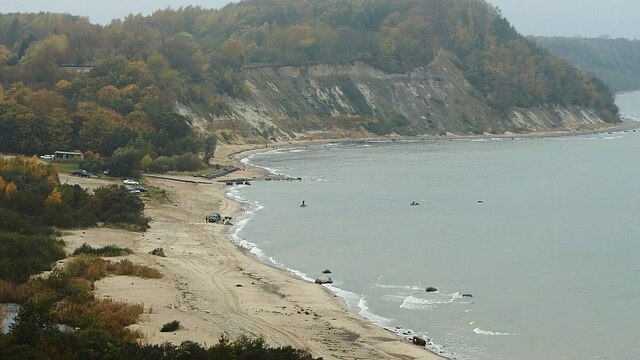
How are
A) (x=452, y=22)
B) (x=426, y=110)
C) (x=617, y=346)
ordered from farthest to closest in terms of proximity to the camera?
(x=452, y=22), (x=426, y=110), (x=617, y=346)

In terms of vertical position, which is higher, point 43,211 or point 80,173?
point 43,211

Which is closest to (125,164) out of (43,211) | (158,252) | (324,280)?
(43,211)

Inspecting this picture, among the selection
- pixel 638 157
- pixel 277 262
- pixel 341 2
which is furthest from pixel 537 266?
pixel 341 2

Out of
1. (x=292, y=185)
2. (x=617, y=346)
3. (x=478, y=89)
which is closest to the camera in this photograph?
(x=617, y=346)

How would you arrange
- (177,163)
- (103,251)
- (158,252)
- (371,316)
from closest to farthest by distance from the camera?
A: (371,316) < (103,251) < (158,252) < (177,163)

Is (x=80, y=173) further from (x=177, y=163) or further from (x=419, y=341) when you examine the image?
(x=419, y=341)

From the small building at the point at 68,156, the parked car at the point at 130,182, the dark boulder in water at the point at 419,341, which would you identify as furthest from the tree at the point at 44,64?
the dark boulder in water at the point at 419,341

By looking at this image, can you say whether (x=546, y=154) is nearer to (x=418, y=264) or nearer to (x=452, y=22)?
(x=452, y=22)
